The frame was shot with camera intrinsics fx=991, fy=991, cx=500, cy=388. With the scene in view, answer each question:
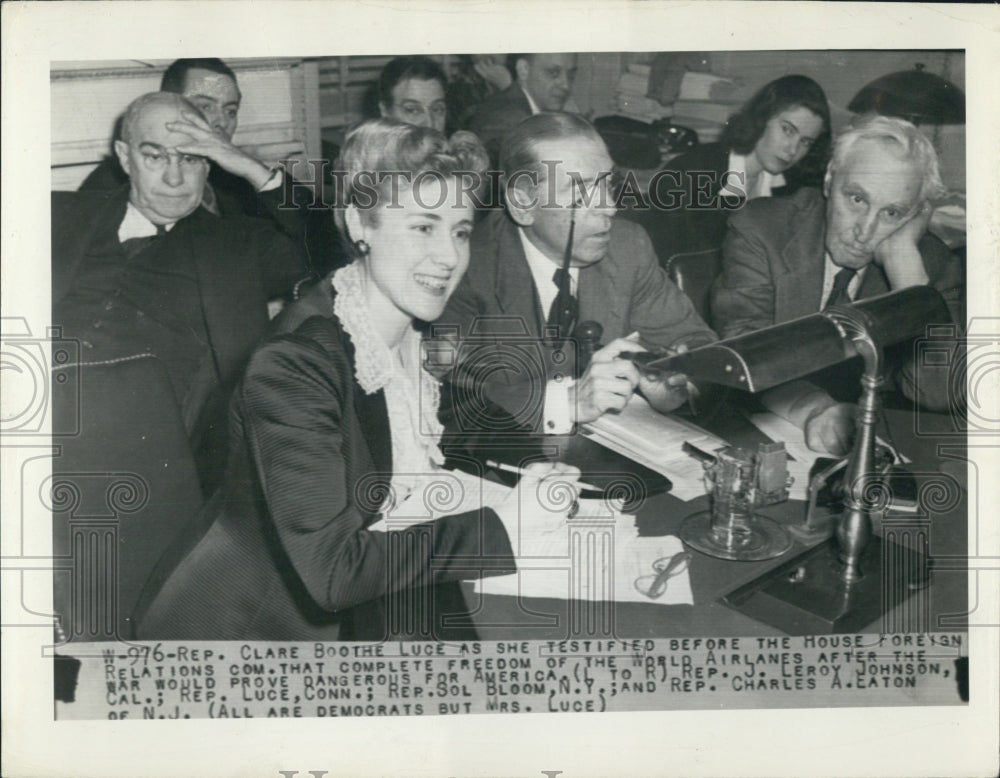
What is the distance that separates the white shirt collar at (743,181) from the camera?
2676 millimetres

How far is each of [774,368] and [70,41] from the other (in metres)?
2.04

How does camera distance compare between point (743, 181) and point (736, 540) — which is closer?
point (736, 540)

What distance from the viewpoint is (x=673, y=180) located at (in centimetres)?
267

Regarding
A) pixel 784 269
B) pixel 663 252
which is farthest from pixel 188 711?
pixel 784 269

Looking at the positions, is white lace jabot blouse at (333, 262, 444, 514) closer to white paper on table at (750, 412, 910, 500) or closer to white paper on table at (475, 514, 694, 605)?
white paper on table at (475, 514, 694, 605)

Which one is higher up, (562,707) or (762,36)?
(762,36)

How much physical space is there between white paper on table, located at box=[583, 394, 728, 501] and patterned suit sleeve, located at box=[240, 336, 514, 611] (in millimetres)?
502

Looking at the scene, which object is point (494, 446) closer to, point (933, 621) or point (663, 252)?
point (663, 252)

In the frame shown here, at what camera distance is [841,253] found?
8.93 ft

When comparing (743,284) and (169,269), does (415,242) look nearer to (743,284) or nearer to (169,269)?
(169,269)

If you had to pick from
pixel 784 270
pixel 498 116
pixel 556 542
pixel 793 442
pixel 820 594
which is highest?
pixel 498 116

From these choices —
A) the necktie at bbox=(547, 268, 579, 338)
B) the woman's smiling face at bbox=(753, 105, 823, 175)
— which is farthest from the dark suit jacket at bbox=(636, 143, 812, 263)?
the necktie at bbox=(547, 268, 579, 338)

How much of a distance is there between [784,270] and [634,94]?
0.63 m

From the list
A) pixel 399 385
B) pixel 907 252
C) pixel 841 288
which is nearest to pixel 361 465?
pixel 399 385
